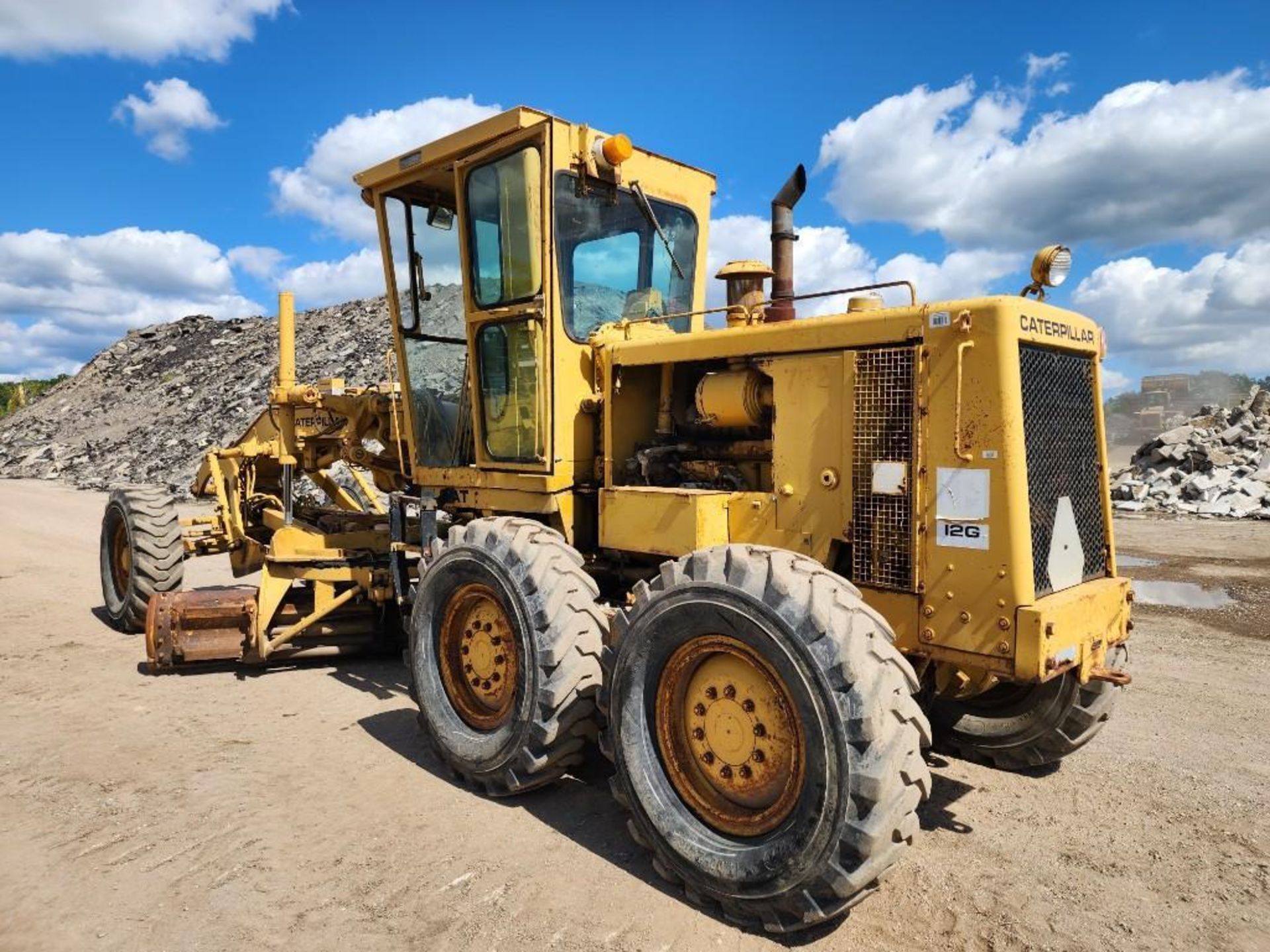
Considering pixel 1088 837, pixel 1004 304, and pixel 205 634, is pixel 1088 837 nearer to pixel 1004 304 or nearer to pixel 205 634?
pixel 1004 304

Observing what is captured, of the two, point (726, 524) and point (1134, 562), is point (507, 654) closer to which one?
point (726, 524)

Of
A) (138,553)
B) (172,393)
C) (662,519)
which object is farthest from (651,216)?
(172,393)

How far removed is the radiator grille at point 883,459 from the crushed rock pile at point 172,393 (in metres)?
16.9

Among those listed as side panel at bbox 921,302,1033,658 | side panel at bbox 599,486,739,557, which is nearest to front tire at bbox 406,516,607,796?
side panel at bbox 599,486,739,557

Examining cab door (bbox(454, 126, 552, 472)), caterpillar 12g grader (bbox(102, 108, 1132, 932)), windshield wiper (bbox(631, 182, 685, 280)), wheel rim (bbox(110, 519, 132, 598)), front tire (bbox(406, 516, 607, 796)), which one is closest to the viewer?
caterpillar 12g grader (bbox(102, 108, 1132, 932))

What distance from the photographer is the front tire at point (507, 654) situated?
4.18m

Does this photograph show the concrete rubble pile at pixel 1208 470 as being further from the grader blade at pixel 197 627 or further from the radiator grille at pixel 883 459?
the grader blade at pixel 197 627

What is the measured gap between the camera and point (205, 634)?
22.4 ft

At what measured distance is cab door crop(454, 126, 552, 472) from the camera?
5.00 m

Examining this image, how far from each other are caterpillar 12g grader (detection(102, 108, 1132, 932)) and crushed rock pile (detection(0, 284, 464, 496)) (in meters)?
14.8

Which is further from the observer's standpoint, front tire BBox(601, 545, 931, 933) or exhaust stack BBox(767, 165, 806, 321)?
exhaust stack BBox(767, 165, 806, 321)

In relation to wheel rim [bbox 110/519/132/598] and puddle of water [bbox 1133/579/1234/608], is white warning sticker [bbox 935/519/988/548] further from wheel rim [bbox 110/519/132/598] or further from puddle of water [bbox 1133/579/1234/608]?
wheel rim [bbox 110/519/132/598]

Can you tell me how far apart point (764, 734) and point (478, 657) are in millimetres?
1876

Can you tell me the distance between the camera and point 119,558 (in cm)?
872
